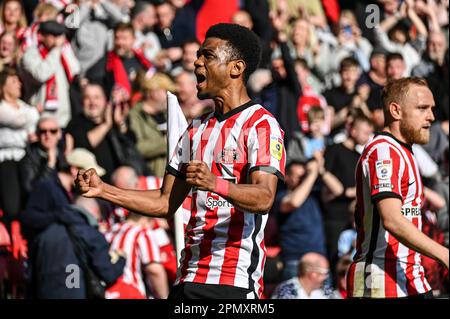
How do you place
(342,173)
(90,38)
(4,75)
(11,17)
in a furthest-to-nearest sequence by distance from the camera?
1. (90,38)
2. (11,17)
3. (342,173)
4. (4,75)

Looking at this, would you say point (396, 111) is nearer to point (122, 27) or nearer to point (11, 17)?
point (122, 27)

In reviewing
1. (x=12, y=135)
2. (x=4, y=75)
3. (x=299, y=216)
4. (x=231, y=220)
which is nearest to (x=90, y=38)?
(x=4, y=75)

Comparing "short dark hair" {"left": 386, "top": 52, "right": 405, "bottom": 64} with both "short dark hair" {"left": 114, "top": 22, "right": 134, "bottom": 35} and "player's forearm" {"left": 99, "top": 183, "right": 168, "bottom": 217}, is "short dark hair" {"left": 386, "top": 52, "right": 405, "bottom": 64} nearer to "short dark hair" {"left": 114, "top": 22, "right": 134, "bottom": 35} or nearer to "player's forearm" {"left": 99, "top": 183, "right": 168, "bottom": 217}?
"short dark hair" {"left": 114, "top": 22, "right": 134, "bottom": 35}

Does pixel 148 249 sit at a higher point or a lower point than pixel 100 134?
lower

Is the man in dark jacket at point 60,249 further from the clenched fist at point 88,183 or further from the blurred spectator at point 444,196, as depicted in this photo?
the clenched fist at point 88,183

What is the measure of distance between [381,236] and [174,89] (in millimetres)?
5914

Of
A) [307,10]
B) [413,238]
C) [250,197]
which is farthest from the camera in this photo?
[307,10]

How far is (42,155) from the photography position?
11.5 metres

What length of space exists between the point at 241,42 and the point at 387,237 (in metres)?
1.62

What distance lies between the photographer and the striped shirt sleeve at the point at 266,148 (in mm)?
6332

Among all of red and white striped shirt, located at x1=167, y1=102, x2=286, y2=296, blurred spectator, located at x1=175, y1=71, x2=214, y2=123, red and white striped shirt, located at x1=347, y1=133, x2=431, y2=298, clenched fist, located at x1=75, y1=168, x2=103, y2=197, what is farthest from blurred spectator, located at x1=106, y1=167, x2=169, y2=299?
clenched fist, located at x1=75, y1=168, x2=103, y2=197

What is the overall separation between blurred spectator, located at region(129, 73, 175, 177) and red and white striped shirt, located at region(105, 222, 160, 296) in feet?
5.12

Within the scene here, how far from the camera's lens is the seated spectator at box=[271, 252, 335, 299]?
10.8 metres

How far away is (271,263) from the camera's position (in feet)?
37.3
